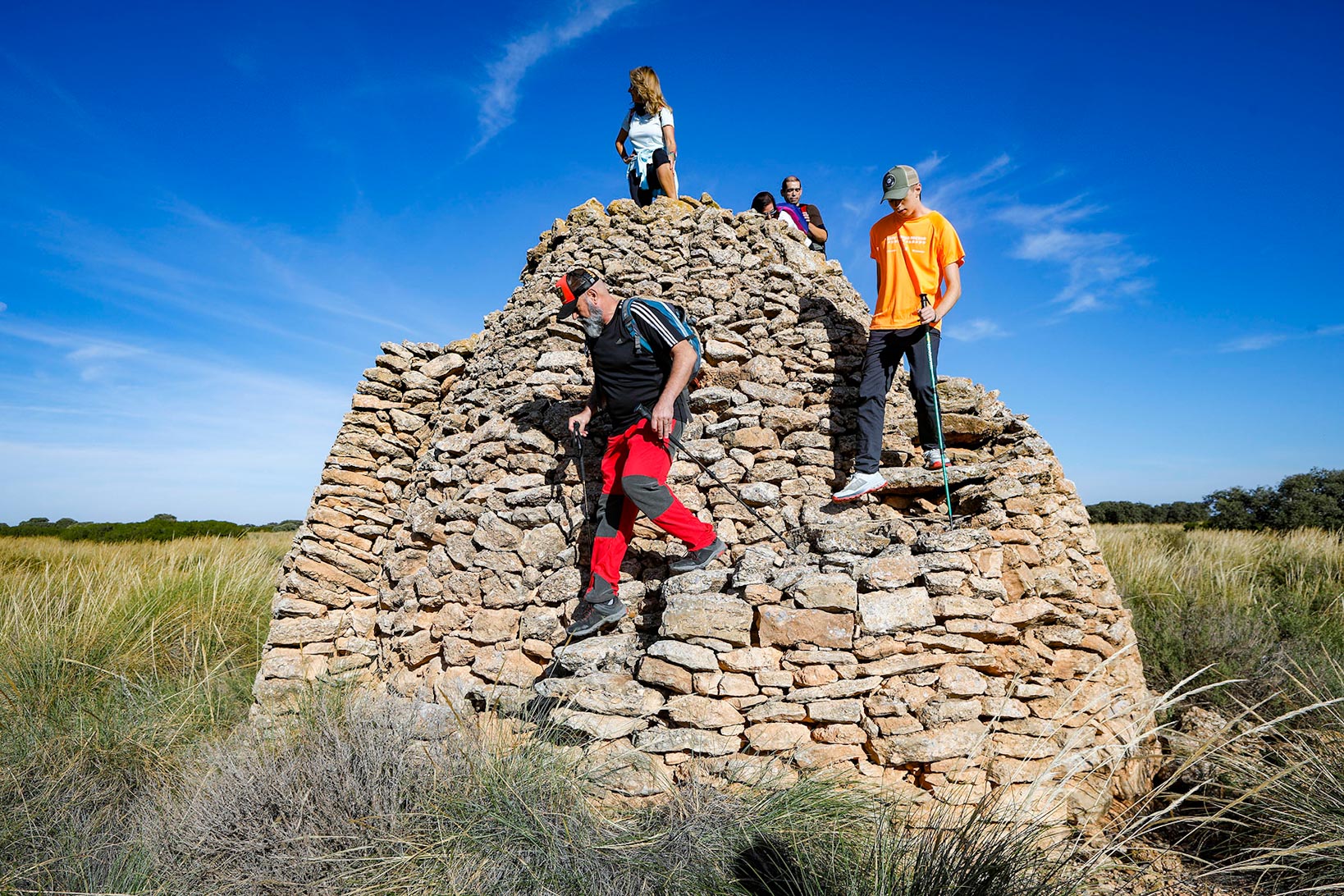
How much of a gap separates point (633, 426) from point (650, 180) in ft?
11.7

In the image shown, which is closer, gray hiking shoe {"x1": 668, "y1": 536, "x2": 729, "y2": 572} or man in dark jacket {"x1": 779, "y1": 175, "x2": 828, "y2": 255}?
gray hiking shoe {"x1": 668, "y1": 536, "x2": 729, "y2": 572}

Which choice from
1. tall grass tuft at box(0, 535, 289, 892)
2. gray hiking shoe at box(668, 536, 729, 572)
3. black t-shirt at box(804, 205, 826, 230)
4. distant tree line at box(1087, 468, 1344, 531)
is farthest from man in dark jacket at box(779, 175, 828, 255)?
distant tree line at box(1087, 468, 1344, 531)

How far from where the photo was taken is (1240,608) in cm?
720

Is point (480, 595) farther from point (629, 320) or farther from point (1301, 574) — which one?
point (1301, 574)

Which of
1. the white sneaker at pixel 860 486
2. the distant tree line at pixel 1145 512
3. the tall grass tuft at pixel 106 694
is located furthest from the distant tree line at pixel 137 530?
the distant tree line at pixel 1145 512

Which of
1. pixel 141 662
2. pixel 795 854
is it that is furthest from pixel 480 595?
pixel 141 662

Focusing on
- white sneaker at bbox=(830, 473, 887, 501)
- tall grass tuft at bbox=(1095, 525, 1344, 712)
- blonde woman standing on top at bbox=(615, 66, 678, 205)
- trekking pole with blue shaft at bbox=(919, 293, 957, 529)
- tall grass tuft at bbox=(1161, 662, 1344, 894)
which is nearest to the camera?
tall grass tuft at bbox=(1161, 662, 1344, 894)

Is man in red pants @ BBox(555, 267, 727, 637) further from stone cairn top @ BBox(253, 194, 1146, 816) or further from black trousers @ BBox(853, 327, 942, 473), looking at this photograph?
black trousers @ BBox(853, 327, 942, 473)

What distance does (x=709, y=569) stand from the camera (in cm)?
424

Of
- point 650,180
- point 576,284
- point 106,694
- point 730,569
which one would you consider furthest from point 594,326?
point 106,694

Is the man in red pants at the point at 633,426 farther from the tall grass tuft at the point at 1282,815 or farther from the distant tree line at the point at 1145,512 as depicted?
the distant tree line at the point at 1145,512

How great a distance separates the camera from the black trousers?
4668 millimetres

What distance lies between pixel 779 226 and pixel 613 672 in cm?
427

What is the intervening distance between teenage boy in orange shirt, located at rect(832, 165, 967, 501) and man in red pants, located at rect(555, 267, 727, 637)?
3.95 feet
